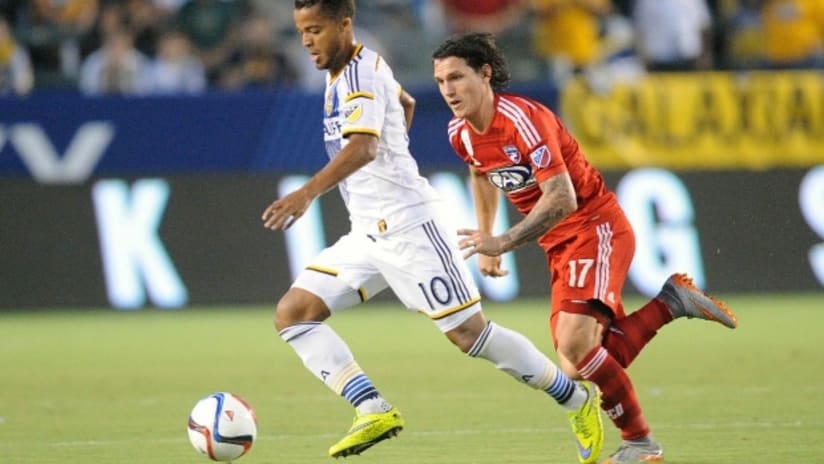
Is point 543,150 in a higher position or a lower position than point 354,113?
lower

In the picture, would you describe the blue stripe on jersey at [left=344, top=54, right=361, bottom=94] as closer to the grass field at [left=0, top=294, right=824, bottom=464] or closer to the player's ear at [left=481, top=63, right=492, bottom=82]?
the player's ear at [left=481, top=63, right=492, bottom=82]

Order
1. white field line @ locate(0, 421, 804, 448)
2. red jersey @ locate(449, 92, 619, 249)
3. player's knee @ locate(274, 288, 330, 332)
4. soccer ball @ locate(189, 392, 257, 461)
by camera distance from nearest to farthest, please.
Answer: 1. soccer ball @ locate(189, 392, 257, 461)
2. red jersey @ locate(449, 92, 619, 249)
3. player's knee @ locate(274, 288, 330, 332)
4. white field line @ locate(0, 421, 804, 448)

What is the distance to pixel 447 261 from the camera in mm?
7523

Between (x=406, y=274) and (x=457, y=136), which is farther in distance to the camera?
(x=457, y=136)

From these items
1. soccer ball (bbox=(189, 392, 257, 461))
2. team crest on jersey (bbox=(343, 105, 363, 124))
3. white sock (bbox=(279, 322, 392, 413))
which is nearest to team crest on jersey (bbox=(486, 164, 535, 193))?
team crest on jersey (bbox=(343, 105, 363, 124))

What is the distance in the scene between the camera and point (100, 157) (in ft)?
57.0

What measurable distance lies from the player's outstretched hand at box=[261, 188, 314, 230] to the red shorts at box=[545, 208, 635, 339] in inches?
58.4

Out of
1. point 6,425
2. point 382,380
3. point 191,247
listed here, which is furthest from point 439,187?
point 6,425

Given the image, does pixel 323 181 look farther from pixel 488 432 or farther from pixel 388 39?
pixel 388 39

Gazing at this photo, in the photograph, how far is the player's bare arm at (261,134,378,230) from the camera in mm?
6898

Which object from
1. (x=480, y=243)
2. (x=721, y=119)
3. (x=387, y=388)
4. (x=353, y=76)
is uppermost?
(x=353, y=76)

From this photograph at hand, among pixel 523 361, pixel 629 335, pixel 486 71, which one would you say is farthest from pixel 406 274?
pixel 629 335

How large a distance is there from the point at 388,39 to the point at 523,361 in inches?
505

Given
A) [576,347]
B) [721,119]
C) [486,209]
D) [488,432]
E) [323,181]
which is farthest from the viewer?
[721,119]
